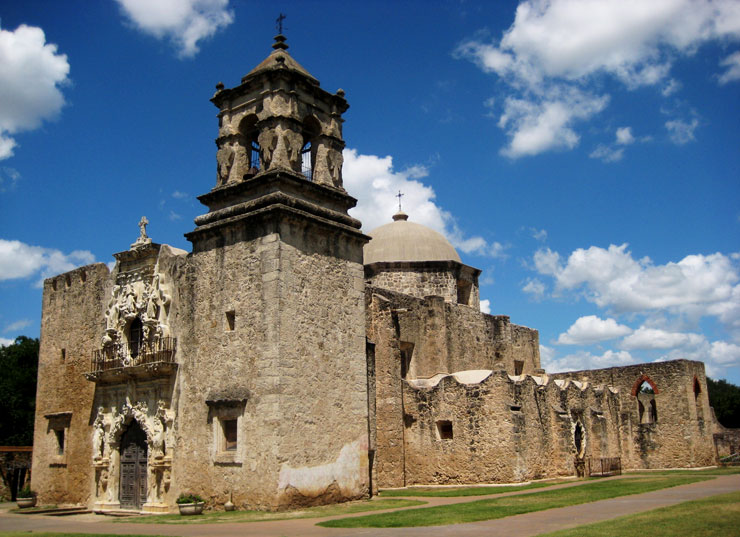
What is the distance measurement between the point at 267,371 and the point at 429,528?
584 cm

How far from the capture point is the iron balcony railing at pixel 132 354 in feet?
61.6

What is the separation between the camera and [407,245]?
100ft

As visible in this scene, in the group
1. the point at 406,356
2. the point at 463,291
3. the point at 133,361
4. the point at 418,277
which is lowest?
the point at 133,361

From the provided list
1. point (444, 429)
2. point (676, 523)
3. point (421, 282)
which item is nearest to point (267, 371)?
point (444, 429)

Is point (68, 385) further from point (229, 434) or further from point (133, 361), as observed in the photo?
point (229, 434)

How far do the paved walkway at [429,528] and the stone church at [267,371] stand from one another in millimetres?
2068

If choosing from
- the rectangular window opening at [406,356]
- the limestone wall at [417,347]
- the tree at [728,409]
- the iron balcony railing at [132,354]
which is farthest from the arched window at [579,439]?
the tree at [728,409]

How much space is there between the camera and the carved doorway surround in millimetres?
18625

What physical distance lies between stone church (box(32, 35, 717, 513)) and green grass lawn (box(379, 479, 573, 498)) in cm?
65

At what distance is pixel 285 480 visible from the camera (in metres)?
16.1

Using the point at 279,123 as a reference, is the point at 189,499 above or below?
below

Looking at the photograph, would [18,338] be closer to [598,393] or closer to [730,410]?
[598,393]

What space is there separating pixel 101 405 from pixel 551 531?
1385 cm

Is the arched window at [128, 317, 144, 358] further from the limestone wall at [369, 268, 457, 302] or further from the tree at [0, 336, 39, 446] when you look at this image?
the tree at [0, 336, 39, 446]
